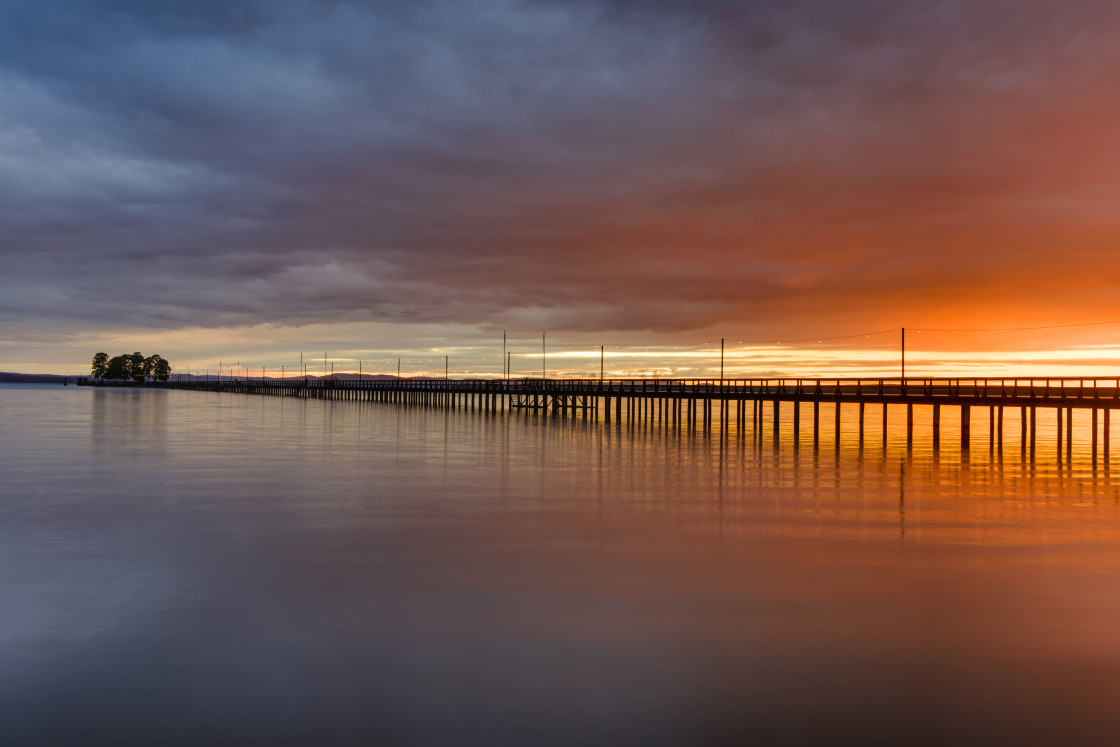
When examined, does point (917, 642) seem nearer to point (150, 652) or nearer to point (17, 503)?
point (150, 652)

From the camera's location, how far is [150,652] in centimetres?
957

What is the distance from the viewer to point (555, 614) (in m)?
11.3

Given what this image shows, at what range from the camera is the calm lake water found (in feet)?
26.0

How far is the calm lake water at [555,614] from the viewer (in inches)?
311

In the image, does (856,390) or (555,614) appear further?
(856,390)

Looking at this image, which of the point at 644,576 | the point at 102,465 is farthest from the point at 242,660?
the point at 102,465

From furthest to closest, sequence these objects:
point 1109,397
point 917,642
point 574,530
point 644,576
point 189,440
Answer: point 189,440 → point 1109,397 → point 574,530 → point 644,576 → point 917,642

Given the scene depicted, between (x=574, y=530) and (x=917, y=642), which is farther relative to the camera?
(x=574, y=530)

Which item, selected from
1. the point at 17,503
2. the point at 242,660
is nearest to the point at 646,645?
the point at 242,660

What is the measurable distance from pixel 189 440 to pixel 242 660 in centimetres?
3569

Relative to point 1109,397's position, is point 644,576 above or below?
below

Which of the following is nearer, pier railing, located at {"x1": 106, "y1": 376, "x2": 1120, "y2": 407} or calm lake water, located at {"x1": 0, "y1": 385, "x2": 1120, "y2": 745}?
calm lake water, located at {"x1": 0, "y1": 385, "x2": 1120, "y2": 745}

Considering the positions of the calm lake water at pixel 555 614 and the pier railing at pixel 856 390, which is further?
the pier railing at pixel 856 390

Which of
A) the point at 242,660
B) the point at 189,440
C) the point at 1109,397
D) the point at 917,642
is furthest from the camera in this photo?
the point at 189,440
